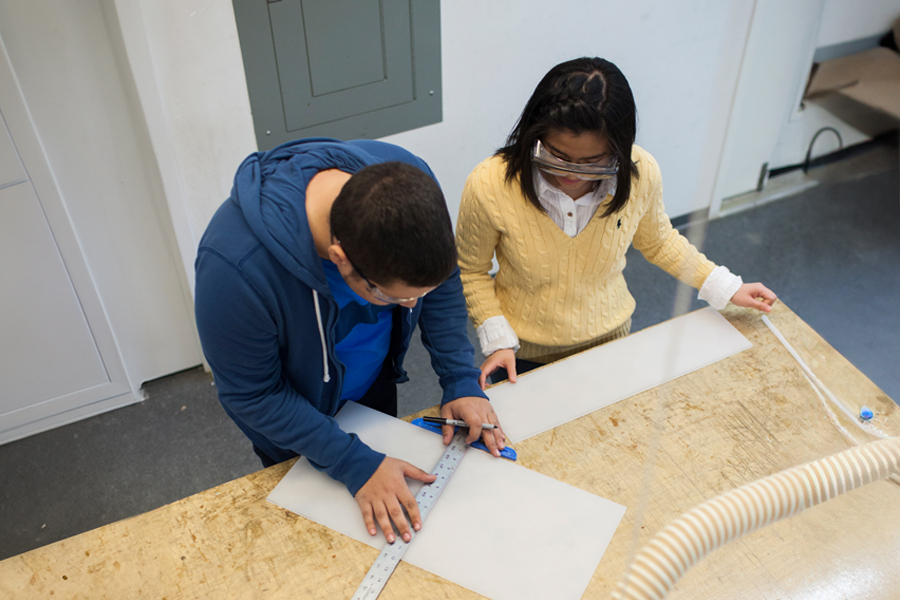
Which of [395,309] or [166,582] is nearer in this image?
[166,582]

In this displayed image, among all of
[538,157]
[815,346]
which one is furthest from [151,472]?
[815,346]

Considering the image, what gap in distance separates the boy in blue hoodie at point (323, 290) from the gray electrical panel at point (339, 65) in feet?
3.29

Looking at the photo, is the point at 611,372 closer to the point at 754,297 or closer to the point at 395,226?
the point at 754,297

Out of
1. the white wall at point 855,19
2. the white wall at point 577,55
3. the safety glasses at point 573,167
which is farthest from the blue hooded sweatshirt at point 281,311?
the white wall at point 855,19

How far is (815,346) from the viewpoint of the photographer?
139 centimetres

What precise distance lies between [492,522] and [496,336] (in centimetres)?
43

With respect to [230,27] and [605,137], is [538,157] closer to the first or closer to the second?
[605,137]

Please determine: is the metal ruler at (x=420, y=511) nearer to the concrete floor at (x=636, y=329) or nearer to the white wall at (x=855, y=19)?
the concrete floor at (x=636, y=329)

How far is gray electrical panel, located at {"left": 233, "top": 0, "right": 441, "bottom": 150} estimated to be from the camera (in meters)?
1.90

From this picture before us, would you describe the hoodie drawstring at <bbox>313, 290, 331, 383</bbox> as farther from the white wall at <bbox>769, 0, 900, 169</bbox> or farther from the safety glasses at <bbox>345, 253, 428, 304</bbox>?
the white wall at <bbox>769, 0, 900, 169</bbox>

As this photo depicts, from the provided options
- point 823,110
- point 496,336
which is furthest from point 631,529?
point 823,110

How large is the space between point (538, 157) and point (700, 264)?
0.51 metres


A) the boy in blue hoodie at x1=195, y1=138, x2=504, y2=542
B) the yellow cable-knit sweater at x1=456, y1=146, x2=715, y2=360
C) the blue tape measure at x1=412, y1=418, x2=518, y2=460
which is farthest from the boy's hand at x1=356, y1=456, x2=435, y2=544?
the yellow cable-knit sweater at x1=456, y1=146, x2=715, y2=360

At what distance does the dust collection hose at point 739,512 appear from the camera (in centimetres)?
67
